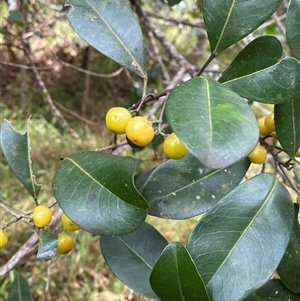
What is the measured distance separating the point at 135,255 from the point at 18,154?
280 millimetres

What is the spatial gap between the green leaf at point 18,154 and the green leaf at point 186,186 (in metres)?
0.20

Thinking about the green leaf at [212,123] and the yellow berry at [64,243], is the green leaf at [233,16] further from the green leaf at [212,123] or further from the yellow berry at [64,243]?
the yellow berry at [64,243]

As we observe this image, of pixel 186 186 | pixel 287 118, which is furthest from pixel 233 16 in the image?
pixel 186 186

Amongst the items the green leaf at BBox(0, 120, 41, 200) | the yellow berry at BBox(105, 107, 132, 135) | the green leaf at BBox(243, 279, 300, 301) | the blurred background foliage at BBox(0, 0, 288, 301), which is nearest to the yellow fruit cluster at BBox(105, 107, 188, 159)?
the yellow berry at BBox(105, 107, 132, 135)

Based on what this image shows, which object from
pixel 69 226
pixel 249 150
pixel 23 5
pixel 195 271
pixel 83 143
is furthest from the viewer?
pixel 83 143

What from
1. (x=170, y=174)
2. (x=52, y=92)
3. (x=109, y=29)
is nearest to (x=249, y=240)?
(x=170, y=174)

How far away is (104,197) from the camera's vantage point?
54 cm

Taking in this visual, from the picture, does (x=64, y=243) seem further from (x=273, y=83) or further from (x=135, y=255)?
(x=273, y=83)

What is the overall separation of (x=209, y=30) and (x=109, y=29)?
18 cm

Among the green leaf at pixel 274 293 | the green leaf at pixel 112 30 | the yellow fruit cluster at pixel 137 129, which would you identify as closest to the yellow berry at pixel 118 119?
the yellow fruit cluster at pixel 137 129

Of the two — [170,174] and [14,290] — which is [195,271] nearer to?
[170,174]

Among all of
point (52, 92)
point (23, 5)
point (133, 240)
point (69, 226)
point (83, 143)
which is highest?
point (23, 5)

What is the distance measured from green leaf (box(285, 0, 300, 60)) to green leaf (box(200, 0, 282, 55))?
6 centimetres

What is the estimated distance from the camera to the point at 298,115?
24.4 inches
